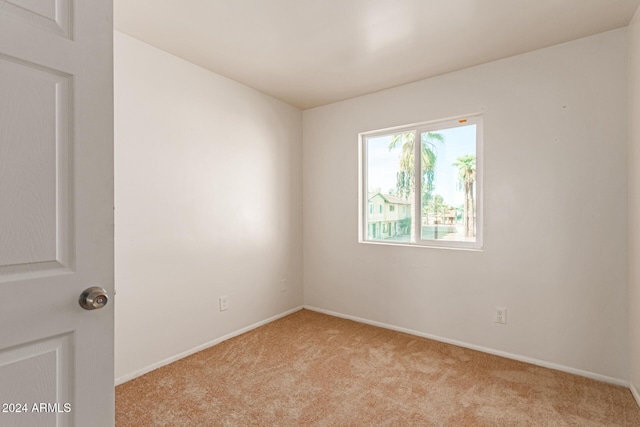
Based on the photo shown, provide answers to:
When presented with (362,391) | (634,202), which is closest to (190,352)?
(362,391)

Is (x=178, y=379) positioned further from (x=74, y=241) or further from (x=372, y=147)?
(x=372, y=147)

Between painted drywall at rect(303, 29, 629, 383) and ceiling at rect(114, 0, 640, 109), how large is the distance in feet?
0.77

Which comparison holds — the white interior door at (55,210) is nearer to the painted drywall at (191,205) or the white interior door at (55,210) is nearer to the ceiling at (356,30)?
the ceiling at (356,30)

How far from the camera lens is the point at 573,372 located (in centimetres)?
237

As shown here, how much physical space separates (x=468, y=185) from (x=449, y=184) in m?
0.16

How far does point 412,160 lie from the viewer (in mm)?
3234

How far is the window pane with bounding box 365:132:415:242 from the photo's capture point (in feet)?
10.7

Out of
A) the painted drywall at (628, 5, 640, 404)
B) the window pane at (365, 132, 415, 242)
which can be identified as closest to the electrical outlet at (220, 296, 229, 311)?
the window pane at (365, 132, 415, 242)

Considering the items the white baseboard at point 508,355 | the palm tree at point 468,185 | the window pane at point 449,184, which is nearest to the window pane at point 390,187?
the window pane at point 449,184

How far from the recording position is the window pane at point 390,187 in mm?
3266

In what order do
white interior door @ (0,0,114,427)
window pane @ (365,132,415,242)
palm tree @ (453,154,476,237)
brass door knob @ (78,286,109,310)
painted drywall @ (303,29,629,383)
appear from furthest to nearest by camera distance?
1. window pane @ (365,132,415,242)
2. palm tree @ (453,154,476,237)
3. painted drywall @ (303,29,629,383)
4. brass door knob @ (78,286,109,310)
5. white interior door @ (0,0,114,427)

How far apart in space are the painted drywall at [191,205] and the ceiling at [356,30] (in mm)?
318

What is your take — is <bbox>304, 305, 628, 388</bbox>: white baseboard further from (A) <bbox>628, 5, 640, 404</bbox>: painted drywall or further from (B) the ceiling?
(B) the ceiling

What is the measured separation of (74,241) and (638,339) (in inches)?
114
